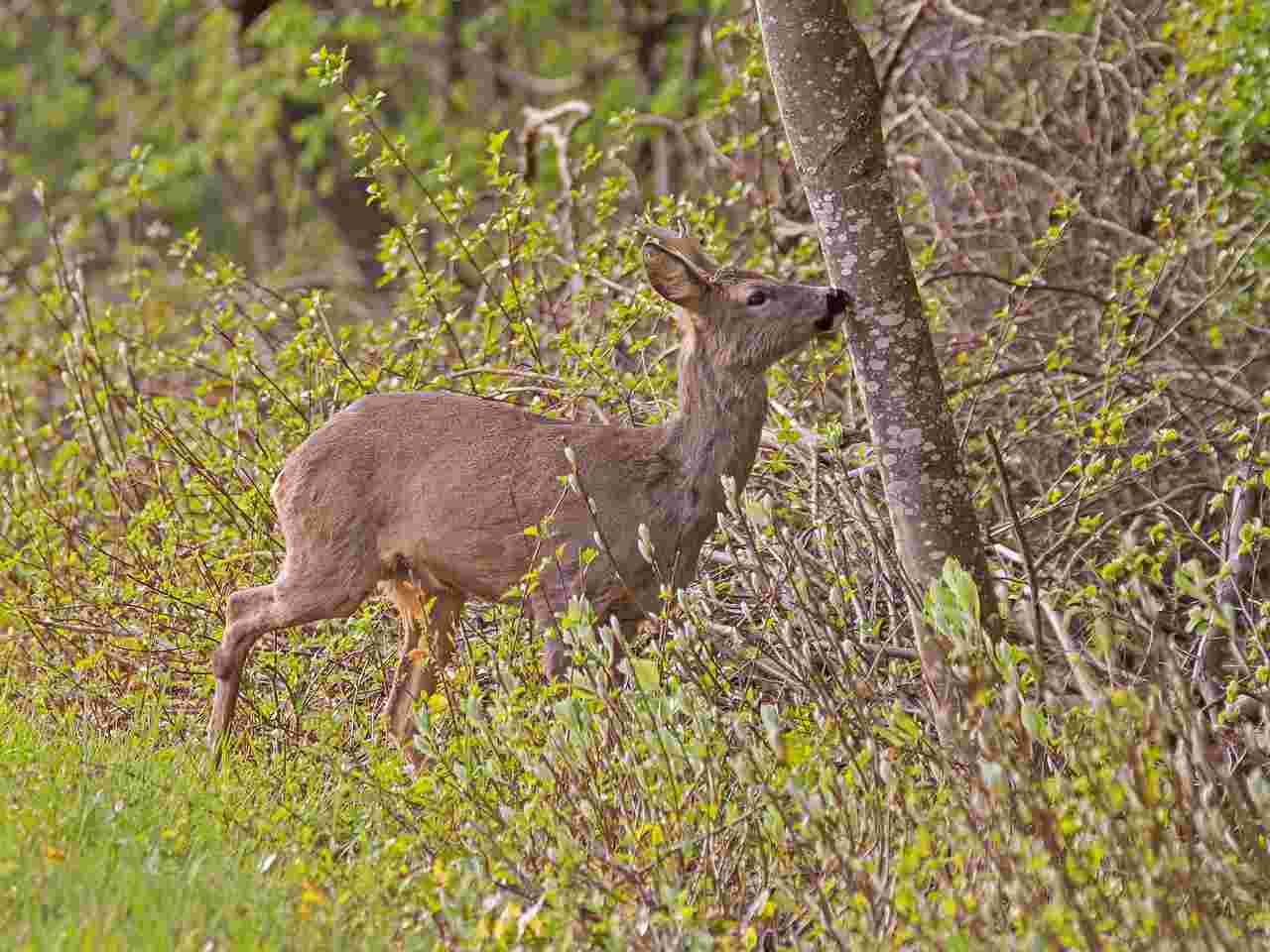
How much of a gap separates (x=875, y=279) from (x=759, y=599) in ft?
4.00

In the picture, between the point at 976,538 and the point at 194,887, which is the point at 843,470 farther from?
the point at 194,887

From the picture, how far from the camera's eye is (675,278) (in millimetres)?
5844

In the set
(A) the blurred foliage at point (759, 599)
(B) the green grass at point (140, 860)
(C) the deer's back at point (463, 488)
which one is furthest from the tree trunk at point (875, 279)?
(B) the green grass at point (140, 860)

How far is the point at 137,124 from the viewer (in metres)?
23.0

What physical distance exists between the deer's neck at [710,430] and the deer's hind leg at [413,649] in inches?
35.2

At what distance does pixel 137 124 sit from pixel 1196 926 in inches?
851

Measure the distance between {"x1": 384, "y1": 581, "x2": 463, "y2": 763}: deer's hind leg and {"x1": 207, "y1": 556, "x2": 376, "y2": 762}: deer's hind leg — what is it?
0.31 m

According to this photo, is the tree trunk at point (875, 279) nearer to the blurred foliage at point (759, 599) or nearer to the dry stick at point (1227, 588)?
the blurred foliage at point (759, 599)

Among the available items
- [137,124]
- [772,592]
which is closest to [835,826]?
[772,592]

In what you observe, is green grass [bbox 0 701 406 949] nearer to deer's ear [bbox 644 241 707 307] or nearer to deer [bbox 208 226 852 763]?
deer [bbox 208 226 852 763]

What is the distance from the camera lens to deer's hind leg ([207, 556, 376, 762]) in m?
5.77

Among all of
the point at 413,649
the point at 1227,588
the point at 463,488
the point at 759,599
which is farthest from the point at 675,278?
the point at 1227,588

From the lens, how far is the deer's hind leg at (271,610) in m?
5.77

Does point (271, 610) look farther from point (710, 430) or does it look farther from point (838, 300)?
point (838, 300)
